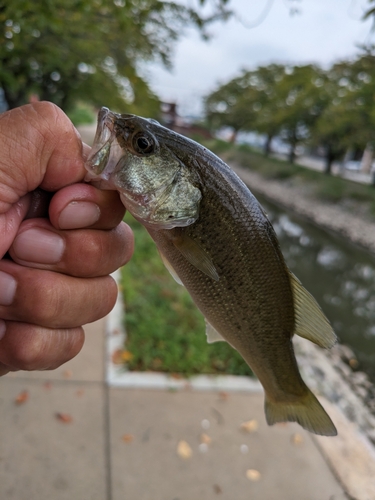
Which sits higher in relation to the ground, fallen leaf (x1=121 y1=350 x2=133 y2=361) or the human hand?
the human hand

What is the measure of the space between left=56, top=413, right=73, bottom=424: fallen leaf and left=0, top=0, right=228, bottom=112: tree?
10.1 feet

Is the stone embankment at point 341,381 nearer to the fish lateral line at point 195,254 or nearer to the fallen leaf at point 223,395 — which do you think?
the fallen leaf at point 223,395

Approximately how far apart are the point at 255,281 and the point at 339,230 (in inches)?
633

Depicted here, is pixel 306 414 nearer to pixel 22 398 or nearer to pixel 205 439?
pixel 205 439

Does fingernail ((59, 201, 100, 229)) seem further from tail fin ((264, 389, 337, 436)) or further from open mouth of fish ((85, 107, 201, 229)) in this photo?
tail fin ((264, 389, 337, 436))

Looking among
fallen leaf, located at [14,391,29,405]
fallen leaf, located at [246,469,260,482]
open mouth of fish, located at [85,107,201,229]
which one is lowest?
fallen leaf, located at [14,391,29,405]

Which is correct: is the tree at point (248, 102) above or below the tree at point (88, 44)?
below

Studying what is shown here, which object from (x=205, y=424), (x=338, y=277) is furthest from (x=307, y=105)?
(x=205, y=424)

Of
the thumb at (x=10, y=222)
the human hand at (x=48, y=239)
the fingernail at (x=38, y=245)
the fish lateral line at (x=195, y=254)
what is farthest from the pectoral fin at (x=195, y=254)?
the thumb at (x=10, y=222)

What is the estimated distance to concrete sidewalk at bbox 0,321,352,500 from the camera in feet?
9.16

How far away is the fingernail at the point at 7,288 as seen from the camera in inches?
54.2

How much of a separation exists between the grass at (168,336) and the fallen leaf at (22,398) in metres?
0.93

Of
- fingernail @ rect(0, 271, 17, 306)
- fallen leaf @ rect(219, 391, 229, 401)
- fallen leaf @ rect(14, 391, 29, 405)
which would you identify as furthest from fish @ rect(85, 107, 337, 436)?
fallen leaf @ rect(14, 391, 29, 405)

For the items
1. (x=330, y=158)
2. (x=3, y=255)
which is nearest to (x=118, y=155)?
(x=3, y=255)
